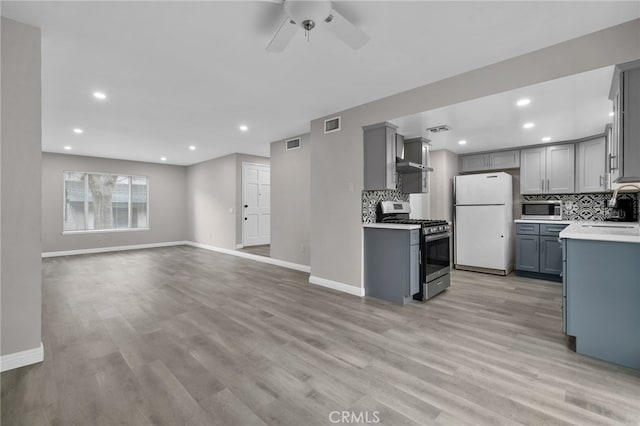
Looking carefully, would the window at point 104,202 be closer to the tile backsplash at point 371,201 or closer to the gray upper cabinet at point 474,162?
the tile backsplash at point 371,201

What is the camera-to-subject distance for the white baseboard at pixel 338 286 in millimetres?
3932

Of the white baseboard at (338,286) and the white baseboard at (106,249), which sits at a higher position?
the white baseboard at (106,249)

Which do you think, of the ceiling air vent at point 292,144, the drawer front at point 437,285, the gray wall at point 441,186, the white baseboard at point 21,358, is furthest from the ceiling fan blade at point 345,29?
the gray wall at point 441,186

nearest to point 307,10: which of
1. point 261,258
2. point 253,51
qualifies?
point 253,51

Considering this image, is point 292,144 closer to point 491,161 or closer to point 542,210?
point 491,161

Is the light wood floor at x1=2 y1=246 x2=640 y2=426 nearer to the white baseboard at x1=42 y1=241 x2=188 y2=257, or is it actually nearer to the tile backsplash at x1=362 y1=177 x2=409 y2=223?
the tile backsplash at x1=362 y1=177 x2=409 y2=223

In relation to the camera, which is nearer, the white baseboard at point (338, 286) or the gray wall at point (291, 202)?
the white baseboard at point (338, 286)

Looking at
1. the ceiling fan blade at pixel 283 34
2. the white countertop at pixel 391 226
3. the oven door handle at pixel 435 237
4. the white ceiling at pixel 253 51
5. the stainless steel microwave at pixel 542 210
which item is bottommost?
the oven door handle at pixel 435 237

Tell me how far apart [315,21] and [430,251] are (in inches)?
116

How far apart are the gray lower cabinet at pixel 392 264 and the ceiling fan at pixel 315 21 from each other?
89.8 inches

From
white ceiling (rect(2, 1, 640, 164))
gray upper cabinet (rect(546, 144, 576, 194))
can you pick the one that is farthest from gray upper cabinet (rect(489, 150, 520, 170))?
white ceiling (rect(2, 1, 640, 164))

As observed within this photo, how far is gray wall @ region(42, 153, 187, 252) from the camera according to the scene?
276 inches

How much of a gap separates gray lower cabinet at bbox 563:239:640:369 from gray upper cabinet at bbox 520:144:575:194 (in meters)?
3.19

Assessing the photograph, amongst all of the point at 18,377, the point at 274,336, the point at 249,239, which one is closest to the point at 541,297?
the point at 274,336
